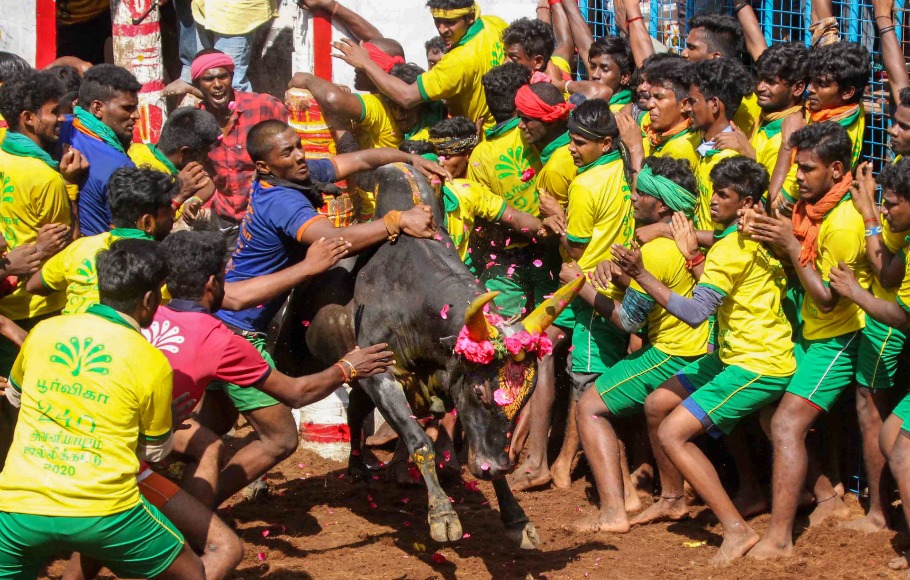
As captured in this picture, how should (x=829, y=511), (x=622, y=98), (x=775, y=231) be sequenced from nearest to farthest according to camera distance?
1. (x=775, y=231)
2. (x=829, y=511)
3. (x=622, y=98)

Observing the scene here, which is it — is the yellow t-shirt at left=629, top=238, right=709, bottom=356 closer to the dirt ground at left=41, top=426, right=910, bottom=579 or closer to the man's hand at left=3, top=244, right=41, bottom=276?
the dirt ground at left=41, top=426, right=910, bottom=579

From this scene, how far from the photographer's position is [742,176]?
23.8 ft

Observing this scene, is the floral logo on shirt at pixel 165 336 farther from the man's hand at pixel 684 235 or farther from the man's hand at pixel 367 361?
the man's hand at pixel 684 235

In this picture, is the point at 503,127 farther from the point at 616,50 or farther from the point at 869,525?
the point at 869,525

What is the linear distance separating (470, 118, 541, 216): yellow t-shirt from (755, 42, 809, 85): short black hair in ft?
5.78

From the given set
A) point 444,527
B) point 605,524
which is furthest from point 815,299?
point 444,527

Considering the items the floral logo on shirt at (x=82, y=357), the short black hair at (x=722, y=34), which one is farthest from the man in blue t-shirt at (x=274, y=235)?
the short black hair at (x=722, y=34)

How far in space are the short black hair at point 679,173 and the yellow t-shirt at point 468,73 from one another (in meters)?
2.08

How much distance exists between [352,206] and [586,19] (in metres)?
2.63

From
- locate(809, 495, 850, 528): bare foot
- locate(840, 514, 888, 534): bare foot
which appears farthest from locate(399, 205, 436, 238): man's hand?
locate(840, 514, 888, 534): bare foot

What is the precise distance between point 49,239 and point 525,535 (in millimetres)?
3227

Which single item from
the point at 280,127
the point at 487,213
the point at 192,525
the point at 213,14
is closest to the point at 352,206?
the point at 487,213

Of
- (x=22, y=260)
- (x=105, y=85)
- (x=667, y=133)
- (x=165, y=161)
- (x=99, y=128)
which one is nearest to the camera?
(x=22, y=260)

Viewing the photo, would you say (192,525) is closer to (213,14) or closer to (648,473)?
(648,473)
